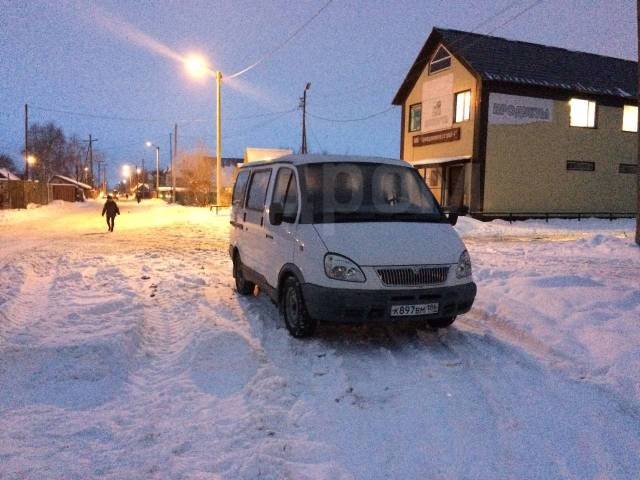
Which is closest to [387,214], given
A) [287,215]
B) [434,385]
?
[287,215]

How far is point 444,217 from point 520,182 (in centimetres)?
2078

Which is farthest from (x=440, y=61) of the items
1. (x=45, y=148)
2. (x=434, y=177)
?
(x=45, y=148)

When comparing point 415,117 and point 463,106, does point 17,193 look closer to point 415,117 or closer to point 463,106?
point 415,117

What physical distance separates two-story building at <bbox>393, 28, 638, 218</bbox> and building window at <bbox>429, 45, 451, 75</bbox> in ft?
0.17

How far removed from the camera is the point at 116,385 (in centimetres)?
433

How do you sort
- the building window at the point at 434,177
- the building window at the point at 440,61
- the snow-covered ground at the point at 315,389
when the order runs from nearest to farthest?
1. the snow-covered ground at the point at 315,389
2. the building window at the point at 440,61
3. the building window at the point at 434,177

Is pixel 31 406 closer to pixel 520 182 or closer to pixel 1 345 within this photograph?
A: pixel 1 345

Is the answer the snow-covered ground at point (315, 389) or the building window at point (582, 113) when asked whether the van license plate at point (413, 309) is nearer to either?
the snow-covered ground at point (315, 389)

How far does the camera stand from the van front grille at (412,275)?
4828 mm

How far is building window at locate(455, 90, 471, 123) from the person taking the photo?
80.8ft

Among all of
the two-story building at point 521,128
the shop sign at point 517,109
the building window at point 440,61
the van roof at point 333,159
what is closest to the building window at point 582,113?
the two-story building at point 521,128

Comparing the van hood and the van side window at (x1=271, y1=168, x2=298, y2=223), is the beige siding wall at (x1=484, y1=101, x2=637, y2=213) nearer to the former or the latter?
the van side window at (x1=271, y1=168, x2=298, y2=223)

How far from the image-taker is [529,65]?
2548 cm

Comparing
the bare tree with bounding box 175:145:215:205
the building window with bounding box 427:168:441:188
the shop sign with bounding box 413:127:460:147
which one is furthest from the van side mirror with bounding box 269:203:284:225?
the bare tree with bounding box 175:145:215:205
